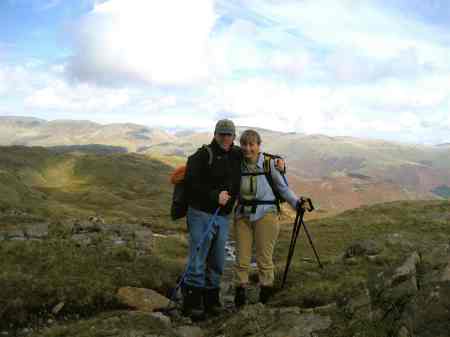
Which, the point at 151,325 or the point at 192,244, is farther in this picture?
the point at 192,244

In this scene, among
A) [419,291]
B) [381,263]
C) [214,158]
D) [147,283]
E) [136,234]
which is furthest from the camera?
[136,234]

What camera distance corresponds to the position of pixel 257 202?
9430mm

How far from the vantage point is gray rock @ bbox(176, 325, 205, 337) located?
8.15 metres

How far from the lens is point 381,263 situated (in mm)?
14258

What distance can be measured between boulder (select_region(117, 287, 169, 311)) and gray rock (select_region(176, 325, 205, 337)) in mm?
1754

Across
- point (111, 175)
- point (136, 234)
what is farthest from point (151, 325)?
point (111, 175)

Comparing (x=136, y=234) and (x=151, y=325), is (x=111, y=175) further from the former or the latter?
(x=151, y=325)

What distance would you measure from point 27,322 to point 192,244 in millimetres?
4265

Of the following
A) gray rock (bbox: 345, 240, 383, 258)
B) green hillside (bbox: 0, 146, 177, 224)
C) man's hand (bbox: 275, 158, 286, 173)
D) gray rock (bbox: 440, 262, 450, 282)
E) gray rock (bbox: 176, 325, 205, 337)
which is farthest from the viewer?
green hillside (bbox: 0, 146, 177, 224)

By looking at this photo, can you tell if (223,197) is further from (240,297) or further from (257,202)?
(240,297)

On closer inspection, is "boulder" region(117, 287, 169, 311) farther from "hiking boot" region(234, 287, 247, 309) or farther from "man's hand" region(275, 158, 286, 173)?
"man's hand" region(275, 158, 286, 173)

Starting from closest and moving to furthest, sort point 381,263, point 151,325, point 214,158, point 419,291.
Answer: point 419,291 < point 151,325 < point 214,158 < point 381,263

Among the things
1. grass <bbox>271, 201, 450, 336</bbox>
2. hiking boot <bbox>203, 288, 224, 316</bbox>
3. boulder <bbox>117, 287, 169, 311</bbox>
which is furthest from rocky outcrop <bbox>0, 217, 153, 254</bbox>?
hiking boot <bbox>203, 288, 224, 316</bbox>

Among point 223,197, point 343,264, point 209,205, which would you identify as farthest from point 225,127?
point 343,264
